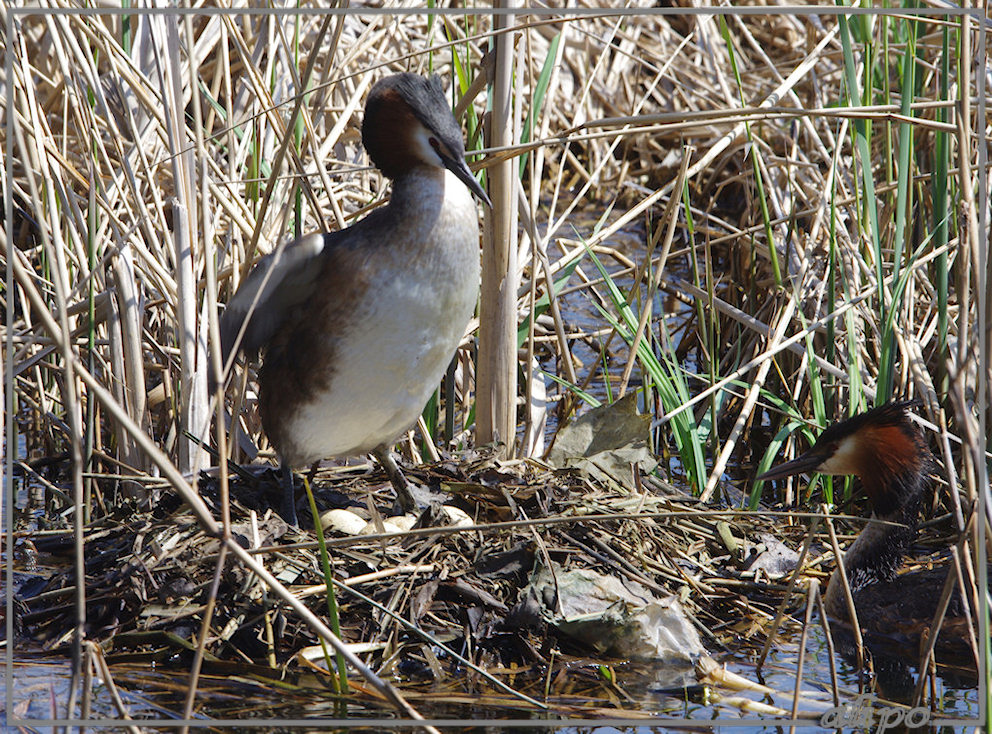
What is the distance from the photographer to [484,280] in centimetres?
390

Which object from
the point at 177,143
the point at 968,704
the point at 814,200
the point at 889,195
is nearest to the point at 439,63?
the point at 814,200

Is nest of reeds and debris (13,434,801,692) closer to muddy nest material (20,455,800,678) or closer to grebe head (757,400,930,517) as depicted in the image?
muddy nest material (20,455,800,678)

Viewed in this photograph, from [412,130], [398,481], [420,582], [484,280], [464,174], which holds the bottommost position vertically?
[420,582]

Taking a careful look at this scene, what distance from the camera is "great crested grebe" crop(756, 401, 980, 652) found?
3590 mm

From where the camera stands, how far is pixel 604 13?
2.96 m

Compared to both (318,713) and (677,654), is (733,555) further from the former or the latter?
(318,713)

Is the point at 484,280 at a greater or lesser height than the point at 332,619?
greater

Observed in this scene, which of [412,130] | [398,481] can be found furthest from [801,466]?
[412,130]

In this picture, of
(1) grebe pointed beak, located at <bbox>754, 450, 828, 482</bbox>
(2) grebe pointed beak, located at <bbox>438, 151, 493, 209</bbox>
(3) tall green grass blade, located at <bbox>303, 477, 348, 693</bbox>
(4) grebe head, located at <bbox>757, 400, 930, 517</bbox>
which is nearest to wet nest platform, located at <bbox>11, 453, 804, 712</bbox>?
(3) tall green grass blade, located at <bbox>303, 477, 348, 693</bbox>

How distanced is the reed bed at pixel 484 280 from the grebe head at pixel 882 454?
0.15m

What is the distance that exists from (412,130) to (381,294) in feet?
1.55

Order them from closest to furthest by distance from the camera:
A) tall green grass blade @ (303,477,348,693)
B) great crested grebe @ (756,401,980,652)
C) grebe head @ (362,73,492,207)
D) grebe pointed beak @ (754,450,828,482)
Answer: tall green grass blade @ (303,477,348,693) → grebe head @ (362,73,492,207) → great crested grebe @ (756,401,980,652) → grebe pointed beak @ (754,450,828,482)

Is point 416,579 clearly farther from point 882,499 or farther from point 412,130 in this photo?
point 882,499

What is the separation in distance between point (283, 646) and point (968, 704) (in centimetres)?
177
